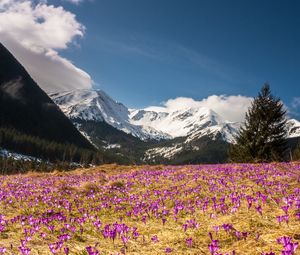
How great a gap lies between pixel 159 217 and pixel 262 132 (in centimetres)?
3965

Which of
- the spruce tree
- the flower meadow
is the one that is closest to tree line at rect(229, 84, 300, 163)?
the spruce tree

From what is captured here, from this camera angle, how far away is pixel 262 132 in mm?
47812

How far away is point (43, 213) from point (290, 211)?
7216 mm

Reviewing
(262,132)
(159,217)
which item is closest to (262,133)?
(262,132)

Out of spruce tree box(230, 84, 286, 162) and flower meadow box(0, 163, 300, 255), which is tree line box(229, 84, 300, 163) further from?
flower meadow box(0, 163, 300, 255)

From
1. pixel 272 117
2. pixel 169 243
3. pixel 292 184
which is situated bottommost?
pixel 169 243

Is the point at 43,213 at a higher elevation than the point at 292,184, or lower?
lower

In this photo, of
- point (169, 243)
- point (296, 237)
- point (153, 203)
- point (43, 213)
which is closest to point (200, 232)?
point (169, 243)

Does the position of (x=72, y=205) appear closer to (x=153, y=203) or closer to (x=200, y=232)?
(x=153, y=203)

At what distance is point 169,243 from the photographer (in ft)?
25.9

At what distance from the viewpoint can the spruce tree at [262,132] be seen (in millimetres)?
46875

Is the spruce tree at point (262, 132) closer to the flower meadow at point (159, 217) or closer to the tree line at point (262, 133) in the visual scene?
the tree line at point (262, 133)

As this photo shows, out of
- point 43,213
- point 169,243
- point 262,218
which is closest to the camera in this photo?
point 169,243

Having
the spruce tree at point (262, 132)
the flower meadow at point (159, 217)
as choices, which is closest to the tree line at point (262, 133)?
the spruce tree at point (262, 132)
